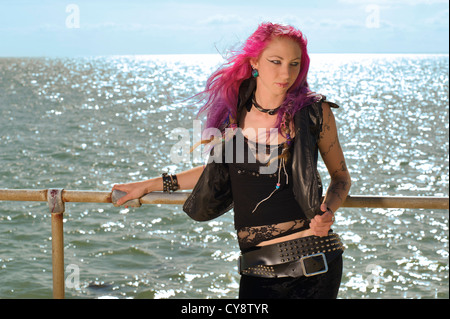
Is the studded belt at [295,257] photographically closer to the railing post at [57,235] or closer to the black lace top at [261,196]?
the black lace top at [261,196]

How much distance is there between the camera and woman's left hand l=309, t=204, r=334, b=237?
7.98ft

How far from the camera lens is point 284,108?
2.66m

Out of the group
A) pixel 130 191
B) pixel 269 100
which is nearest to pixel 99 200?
pixel 130 191

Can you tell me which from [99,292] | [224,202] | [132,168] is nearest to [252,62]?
[224,202]

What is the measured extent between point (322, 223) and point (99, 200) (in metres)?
1.01

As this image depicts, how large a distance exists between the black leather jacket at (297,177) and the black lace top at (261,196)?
2.7 inches

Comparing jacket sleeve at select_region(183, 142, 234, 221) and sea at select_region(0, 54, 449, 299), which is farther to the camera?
sea at select_region(0, 54, 449, 299)

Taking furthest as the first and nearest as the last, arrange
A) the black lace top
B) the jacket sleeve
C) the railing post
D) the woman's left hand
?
the railing post → the jacket sleeve → the black lace top → the woman's left hand

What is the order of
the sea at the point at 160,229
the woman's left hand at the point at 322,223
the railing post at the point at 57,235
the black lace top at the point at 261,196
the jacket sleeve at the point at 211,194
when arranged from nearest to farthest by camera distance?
1. the woman's left hand at the point at 322,223
2. the black lace top at the point at 261,196
3. the jacket sleeve at the point at 211,194
4. the railing post at the point at 57,235
5. the sea at the point at 160,229

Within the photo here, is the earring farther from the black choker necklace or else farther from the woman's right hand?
the woman's right hand

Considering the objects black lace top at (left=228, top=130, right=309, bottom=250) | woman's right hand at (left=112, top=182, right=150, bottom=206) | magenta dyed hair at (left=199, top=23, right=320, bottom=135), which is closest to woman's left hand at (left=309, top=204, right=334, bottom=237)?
black lace top at (left=228, top=130, right=309, bottom=250)

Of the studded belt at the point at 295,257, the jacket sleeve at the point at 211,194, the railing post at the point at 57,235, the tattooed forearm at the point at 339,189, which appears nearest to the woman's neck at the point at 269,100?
the jacket sleeve at the point at 211,194

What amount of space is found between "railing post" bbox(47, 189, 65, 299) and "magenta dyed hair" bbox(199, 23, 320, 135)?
0.77 metres

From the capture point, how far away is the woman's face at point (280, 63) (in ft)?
8.51
